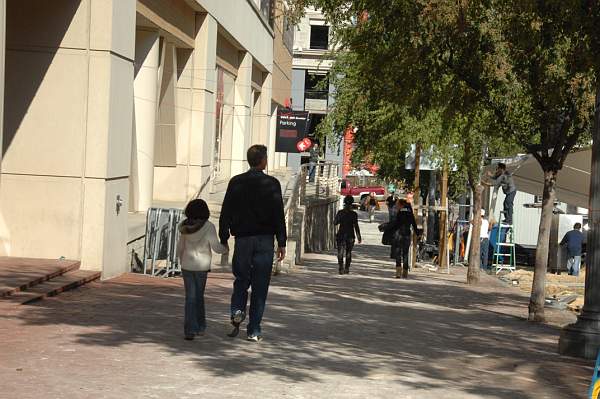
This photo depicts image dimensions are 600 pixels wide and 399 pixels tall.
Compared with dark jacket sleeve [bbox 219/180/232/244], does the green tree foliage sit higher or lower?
higher

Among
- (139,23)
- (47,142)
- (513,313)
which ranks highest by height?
(139,23)

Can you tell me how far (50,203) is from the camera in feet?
47.1

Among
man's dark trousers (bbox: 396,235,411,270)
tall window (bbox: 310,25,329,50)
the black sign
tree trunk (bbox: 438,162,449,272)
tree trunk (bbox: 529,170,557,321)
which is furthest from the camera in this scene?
tall window (bbox: 310,25,329,50)

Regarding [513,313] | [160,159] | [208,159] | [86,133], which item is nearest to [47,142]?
[86,133]

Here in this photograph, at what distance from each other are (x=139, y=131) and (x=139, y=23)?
2.18 m

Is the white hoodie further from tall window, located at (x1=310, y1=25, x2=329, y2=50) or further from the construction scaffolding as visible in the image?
tall window, located at (x1=310, y1=25, x2=329, y2=50)

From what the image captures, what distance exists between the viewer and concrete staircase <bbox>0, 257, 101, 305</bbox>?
37.6ft

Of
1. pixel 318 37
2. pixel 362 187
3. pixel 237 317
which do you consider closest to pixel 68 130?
pixel 237 317

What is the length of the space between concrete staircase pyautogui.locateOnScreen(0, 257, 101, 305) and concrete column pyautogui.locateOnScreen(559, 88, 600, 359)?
563 cm

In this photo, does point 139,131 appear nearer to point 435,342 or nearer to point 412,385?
point 435,342

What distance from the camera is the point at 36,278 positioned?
40.9 ft

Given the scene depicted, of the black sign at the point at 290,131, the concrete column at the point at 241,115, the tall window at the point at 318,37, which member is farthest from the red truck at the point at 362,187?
the concrete column at the point at 241,115

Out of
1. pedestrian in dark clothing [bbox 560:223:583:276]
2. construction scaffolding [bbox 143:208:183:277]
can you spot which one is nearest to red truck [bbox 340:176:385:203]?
pedestrian in dark clothing [bbox 560:223:583:276]

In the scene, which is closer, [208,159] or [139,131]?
[139,131]
